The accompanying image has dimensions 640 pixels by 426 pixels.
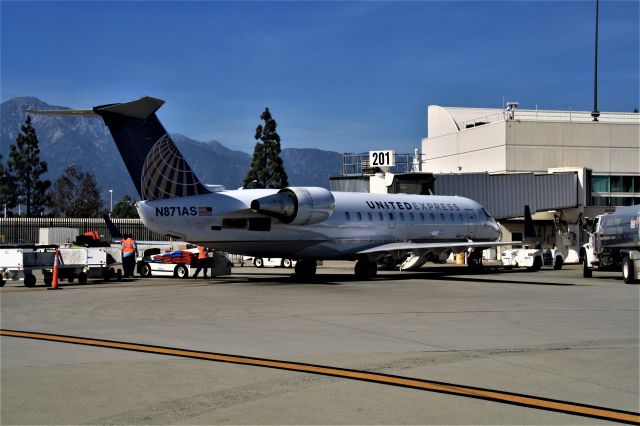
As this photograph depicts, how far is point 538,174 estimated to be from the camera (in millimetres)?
51969

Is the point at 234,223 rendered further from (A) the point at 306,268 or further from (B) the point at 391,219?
(B) the point at 391,219

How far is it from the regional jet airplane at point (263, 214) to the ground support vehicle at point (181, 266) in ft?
12.2

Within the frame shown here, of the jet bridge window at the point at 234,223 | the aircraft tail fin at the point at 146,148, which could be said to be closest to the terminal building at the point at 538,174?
the jet bridge window at the point at 234,223

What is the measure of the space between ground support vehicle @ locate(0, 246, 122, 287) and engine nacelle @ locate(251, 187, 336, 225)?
710 cm

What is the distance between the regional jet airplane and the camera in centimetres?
2645

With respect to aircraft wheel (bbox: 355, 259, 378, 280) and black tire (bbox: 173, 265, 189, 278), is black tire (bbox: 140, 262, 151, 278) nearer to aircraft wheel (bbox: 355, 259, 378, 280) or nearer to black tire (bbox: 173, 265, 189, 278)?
black tire (bbox: 173, 265, 189, 278)

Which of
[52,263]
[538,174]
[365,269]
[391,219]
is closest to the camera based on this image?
[52,263]

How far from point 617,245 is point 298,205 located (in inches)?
497

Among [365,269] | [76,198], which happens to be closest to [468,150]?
[365,269]

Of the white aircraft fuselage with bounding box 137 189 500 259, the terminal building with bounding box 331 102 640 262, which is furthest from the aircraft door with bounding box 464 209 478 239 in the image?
the terminal building with bounding box 331 102 640 262

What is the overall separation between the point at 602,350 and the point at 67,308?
12488 mm

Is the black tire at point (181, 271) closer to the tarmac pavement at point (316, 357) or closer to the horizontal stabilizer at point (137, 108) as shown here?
the horizontal stabilizer at point (137, 108)

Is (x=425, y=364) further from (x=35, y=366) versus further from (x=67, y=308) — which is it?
(x=67, y=308)

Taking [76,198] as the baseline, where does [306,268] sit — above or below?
below
